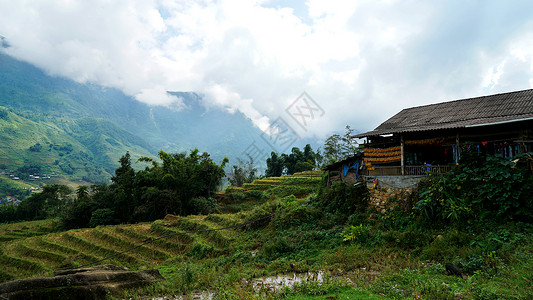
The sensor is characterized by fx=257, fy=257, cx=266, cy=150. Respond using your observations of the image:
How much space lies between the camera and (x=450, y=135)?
1203 centimetres

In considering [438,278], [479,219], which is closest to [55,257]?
[438,278]

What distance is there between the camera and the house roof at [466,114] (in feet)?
36.9

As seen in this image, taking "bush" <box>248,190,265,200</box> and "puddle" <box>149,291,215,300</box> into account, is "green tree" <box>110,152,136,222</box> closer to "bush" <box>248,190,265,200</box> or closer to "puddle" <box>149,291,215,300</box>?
"bush" <box>248,190,265,200</box>

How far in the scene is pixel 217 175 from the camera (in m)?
33.3

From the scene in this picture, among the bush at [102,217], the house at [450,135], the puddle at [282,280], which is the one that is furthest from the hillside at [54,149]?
the house at [450,135]

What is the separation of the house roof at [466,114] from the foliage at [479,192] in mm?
1831

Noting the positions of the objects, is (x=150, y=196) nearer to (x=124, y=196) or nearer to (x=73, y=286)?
(x=124, y=196)

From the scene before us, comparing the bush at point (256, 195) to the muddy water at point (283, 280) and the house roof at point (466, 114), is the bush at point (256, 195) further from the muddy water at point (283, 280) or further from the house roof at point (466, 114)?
the muddy water at point (283, 280)

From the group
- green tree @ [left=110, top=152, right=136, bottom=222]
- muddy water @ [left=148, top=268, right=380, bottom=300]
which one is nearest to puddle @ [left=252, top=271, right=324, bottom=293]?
muddy water @ [left=148, top=268, right=380, bottom=300]

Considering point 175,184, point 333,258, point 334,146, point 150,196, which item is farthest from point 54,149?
point 333,258

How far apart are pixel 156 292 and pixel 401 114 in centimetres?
1670

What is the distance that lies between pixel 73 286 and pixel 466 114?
1763cm

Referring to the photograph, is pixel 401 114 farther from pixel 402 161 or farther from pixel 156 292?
pixel 156 292

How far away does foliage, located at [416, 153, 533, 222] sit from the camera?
902cm
